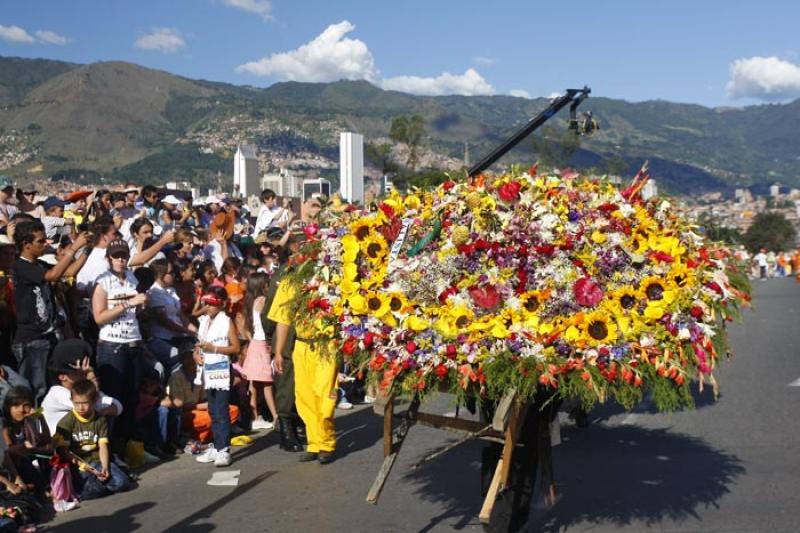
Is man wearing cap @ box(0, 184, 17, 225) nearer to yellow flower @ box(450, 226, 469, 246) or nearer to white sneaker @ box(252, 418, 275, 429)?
white sneaker @ box(252, 418, 275, 429)

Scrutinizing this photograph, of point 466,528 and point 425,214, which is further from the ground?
point 425,214

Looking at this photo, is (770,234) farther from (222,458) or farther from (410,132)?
(222,458)

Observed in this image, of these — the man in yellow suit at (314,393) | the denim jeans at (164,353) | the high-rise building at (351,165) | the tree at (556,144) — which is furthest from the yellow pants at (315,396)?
the tree at (556,144)

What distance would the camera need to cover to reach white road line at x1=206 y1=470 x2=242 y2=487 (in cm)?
754

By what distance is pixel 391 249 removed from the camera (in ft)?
18.1

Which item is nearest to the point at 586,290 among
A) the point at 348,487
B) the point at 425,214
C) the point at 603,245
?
the point at 603,245

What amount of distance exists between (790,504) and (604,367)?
8.55 feet

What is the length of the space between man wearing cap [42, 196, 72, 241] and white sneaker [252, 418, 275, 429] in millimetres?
3504

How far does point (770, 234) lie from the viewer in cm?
12300

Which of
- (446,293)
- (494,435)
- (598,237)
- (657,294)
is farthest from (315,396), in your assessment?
(657,294)

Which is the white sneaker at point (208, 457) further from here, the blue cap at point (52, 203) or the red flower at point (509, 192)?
the blue cap at point (52, 203)

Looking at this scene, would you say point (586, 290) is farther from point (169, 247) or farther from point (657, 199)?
point (169, 247)

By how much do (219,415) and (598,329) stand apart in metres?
4.31

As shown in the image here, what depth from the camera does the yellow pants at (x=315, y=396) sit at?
26.3 ft
